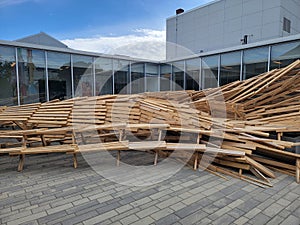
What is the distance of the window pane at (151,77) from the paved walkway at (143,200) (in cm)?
1049

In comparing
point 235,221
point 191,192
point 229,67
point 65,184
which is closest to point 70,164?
point 65,184

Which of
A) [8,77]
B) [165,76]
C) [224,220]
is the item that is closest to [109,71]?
[165,76]

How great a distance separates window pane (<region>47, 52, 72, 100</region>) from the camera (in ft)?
33.9

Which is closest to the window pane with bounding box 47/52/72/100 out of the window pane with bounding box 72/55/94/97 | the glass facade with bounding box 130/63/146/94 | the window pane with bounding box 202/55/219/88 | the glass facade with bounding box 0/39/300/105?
the glass facade with bounding box 0/39/300/105

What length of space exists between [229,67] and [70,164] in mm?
8799

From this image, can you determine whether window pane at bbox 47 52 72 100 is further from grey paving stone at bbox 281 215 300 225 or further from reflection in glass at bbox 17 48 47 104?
grey paving stone at bbox 281 215 300 225

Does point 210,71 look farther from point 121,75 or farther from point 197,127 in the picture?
point 197,127

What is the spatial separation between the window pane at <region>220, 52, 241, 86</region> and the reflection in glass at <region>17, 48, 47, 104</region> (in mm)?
8371

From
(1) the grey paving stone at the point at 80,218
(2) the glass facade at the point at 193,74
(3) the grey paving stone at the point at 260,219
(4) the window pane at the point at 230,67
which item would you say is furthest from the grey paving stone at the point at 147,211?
(2) the glass facade at the point at 193,74

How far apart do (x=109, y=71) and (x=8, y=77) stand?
4.84m

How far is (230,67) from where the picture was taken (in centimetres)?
1065

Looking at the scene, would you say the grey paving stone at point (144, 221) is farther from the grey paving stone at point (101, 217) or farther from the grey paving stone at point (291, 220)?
the grey paving stone at point (291, 220)

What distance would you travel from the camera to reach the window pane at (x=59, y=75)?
10328 millimetres

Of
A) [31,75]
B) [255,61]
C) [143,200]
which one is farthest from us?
[31,75]
